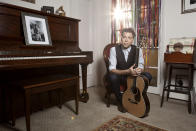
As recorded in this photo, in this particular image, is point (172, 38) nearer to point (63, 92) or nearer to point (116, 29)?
point (116, 29)

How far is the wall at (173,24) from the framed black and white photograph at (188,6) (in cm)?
6

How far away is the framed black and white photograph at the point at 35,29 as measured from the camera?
176cm

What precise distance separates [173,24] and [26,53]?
91.1 inches

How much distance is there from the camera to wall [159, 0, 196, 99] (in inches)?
91.2

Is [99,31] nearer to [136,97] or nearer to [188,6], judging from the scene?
[188,6]

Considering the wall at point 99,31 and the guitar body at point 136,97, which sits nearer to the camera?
the guitar body at point 136,97

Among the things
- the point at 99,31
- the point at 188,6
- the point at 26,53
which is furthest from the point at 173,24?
the point at 26,53

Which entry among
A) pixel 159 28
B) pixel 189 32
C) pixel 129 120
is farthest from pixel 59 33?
pixel 189 32

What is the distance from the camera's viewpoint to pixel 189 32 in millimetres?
2324

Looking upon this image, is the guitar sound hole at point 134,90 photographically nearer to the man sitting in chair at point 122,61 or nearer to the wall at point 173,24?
the man sitting in chair at point 122,61

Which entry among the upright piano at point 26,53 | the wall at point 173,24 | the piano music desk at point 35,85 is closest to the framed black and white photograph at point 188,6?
the wall at point 173,24

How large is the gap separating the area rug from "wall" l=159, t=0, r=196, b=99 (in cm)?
125

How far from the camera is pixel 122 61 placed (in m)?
2.11

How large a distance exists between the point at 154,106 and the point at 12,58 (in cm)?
198
